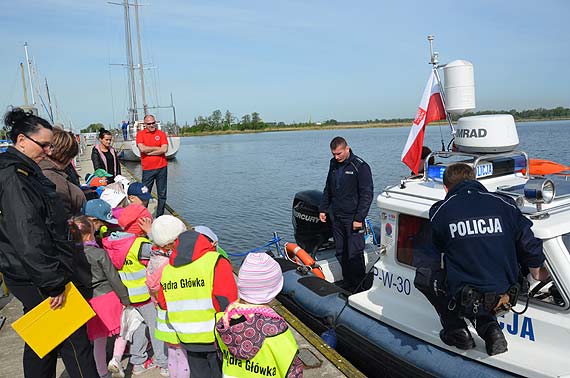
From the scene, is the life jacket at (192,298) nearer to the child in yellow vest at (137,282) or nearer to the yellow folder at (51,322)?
the yellow folder at (51,322)

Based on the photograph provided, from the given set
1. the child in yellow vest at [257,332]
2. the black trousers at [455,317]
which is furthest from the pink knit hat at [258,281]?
the black trousers at [455,317]

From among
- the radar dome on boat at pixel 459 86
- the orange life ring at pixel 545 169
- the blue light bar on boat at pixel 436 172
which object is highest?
the radar dome on boat at pixel 459 86

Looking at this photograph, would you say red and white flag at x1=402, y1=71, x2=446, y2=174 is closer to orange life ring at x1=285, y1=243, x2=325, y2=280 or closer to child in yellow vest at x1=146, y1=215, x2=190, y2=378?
orange life ring at x1=285, y1=243, x2=325, y2=280

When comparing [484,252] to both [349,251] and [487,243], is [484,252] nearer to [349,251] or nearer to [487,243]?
[487,243]

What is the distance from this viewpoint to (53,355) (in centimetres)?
266

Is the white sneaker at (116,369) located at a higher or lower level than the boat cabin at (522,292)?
lower

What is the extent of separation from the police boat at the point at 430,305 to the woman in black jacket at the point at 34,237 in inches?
83.6

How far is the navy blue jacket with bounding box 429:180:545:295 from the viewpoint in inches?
100

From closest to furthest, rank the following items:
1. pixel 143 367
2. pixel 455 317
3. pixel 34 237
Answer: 1. pixel 34 237
2. pixel 455 317
3. pixel 143 367

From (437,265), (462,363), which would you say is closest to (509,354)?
(462,363)

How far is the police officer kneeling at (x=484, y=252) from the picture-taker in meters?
2.54

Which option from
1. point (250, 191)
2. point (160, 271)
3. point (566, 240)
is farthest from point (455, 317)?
point (250, 191)

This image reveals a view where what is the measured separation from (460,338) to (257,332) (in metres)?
1.60

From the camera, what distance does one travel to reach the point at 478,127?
3.61 m
